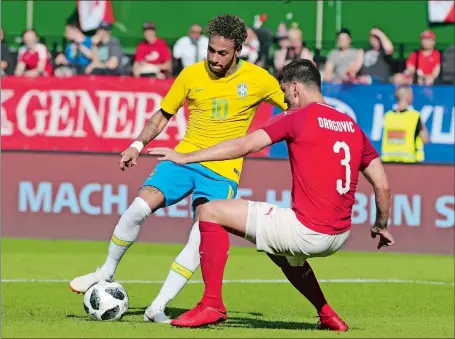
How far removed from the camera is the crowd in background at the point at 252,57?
1908 centimetres

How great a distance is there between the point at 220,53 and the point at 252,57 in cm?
970

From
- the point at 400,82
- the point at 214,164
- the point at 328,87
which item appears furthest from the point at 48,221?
the point at 214,164

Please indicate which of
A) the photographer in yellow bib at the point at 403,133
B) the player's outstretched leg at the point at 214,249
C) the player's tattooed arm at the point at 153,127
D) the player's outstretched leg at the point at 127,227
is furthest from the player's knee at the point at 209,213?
the photographer in yellow bib at the point at 403,133

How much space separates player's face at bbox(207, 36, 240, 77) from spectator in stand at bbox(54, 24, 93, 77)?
9.60m

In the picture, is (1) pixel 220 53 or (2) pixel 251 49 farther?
(2) pixel 251 49

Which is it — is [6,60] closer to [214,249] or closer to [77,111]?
[77,111]

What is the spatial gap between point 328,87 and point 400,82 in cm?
127

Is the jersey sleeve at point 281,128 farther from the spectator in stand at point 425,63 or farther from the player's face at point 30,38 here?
the player's face at point 30,38

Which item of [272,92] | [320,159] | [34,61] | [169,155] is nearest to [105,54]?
[34,61]

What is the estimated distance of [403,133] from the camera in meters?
17.9

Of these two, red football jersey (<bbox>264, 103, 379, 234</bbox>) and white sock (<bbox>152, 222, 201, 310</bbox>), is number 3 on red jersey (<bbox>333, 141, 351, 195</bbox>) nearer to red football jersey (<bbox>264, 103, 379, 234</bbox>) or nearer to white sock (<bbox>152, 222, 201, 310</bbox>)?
red football jersey (<bbox>264, 103, 379, 234</bbox>)

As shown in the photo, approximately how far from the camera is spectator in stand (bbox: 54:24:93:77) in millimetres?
19766

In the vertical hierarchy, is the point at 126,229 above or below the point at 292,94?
below

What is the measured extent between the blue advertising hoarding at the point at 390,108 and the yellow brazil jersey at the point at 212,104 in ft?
25.7
